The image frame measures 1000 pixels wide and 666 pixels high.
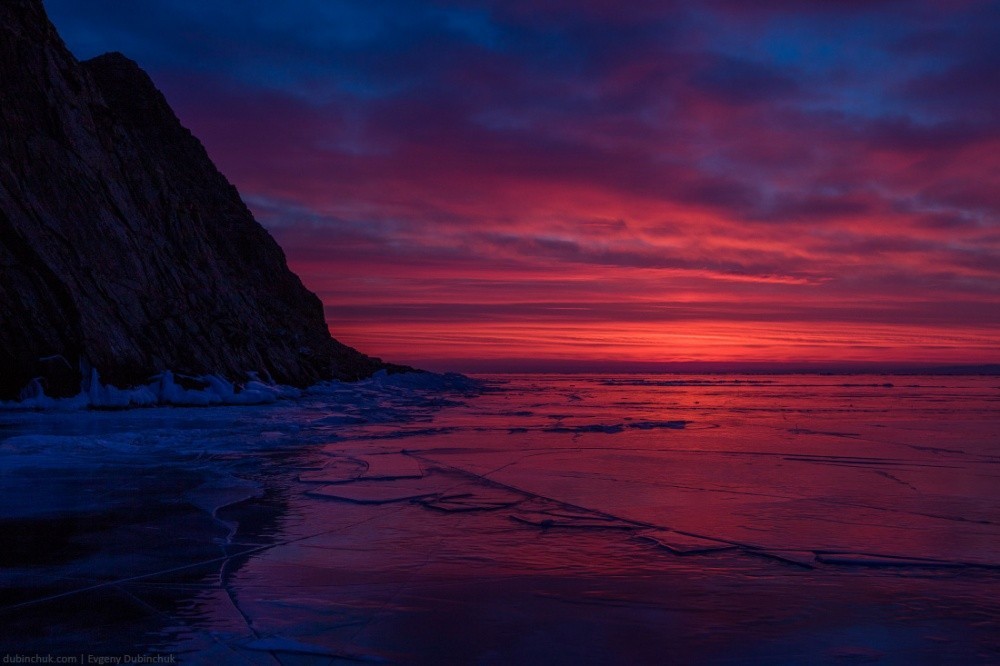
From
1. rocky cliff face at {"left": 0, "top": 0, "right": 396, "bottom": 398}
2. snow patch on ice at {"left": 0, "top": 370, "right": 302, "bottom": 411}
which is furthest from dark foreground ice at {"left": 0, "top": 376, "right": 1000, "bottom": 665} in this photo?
rocky cliff face at {"left": 0, "top": 0, "right": 396, "bottom": 398}

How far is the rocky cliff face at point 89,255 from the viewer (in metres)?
18.6

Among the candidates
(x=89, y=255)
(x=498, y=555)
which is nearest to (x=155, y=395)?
(x=89, y=255)

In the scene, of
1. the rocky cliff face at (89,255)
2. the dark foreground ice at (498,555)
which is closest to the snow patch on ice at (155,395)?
the rocky cliff face at (89,255)

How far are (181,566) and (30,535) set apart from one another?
1512 mm

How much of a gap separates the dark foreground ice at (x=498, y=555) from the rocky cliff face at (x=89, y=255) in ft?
32.5

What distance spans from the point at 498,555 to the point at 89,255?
65.2ft

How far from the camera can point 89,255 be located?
2083cm

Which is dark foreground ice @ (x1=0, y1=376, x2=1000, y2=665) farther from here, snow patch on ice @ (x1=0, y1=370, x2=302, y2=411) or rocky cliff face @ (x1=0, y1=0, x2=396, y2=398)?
rocky cliff face @ (x1=0, y1=0, x2=396, y2=398)

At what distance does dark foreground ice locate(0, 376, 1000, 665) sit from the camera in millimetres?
3273

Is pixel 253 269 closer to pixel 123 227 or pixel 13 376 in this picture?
pixel 123 227

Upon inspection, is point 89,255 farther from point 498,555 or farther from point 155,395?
point 498,555

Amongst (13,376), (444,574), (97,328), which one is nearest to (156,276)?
(97,328)

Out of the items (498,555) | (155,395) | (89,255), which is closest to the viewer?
(498,555)

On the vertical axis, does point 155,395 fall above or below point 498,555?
above
